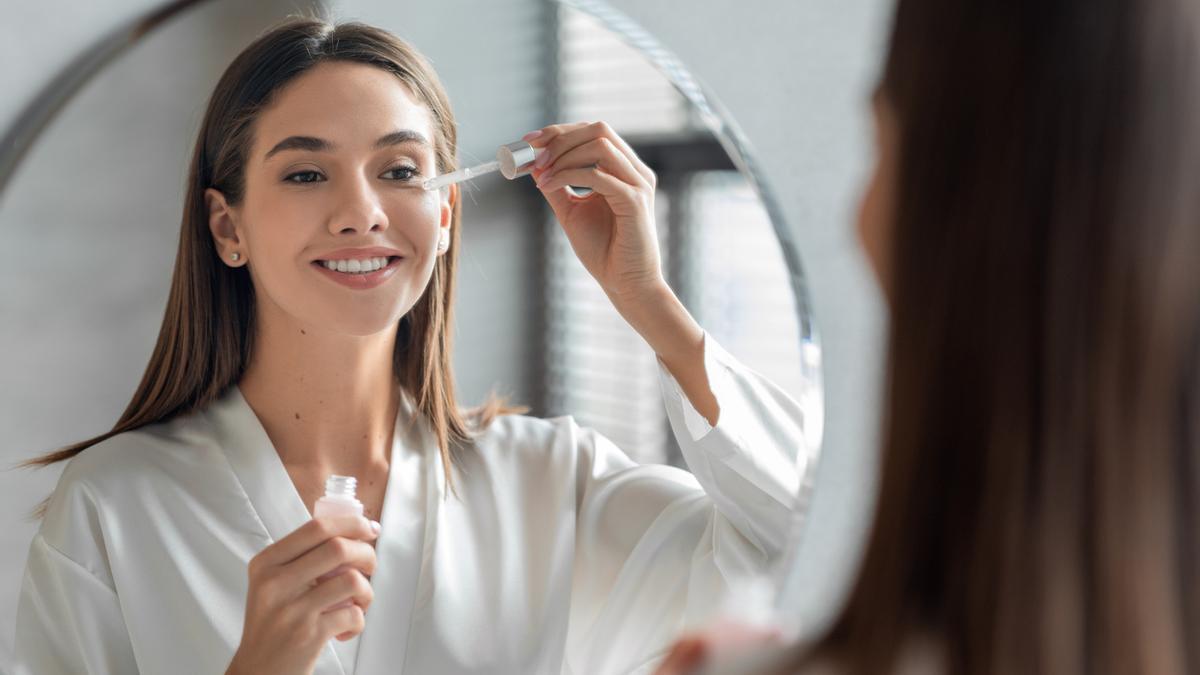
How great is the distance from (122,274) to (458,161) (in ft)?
0.69

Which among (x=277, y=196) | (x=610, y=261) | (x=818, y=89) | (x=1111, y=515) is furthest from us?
(x=818, y=89)

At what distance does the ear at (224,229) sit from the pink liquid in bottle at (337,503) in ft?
0.46

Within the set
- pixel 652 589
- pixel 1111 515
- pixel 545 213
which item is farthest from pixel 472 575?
pixel 1111 515

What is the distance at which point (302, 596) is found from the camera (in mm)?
606

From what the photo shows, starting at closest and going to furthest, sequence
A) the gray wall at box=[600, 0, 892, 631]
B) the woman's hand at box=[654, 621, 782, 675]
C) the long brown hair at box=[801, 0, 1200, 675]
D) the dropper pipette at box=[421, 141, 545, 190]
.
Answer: the long brown hair at box=[801, 0, 1200, 675] → the woman's hand at box=[654, 621, 782, 675] → the dropper pipette at box=[421, 141, 545, 190] → the gray wall at box=[600, 0, 892, 631]

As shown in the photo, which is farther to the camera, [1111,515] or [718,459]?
[718,459]

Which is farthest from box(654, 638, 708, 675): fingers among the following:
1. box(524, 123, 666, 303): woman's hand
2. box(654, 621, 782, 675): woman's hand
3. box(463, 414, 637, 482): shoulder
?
box(524, 123, 666, 303): woman's hand

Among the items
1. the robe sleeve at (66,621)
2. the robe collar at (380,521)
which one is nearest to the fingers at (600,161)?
the robe collar at (380,521)

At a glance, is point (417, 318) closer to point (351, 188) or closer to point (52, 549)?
point (351, 188)

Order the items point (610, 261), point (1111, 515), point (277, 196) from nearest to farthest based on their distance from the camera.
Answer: point (1111, 515) → point (277, 196) → point (610, 261)

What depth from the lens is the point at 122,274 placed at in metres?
0.62

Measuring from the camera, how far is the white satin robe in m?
0.61

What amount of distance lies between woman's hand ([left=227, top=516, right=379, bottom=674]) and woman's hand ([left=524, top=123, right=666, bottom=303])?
0.23m

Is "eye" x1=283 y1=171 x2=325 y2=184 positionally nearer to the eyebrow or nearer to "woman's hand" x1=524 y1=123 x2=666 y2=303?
the eyebrow
